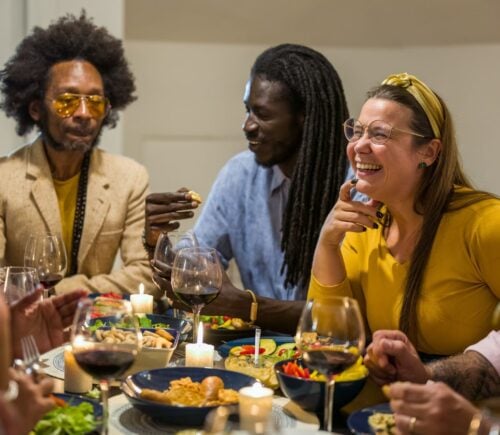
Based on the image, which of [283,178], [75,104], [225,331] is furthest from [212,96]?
[225,331]

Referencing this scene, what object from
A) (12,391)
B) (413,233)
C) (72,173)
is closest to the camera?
(12,391)

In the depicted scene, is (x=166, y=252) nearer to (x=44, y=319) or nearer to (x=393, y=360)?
(x=44, y=319)

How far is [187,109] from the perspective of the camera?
454cm

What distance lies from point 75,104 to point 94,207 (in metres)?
0.39

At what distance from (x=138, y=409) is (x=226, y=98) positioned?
9.92 feet

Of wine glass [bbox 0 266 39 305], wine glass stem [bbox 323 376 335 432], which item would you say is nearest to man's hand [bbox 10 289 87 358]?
wine glass [bbox 0 266 39 305]

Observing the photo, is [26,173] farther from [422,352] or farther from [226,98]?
[422,352]

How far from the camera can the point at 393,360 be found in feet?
6.11

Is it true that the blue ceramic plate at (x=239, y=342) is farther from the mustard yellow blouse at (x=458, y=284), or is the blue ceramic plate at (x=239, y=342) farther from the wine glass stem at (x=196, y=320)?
the mustard yellow blouse at (x=458, y=284)

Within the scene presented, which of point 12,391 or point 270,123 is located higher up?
point 270,123

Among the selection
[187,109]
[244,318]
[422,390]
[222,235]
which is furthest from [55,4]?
[422,390]

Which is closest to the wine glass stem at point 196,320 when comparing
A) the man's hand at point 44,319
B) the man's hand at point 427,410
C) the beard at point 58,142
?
the man's hand at point 44,319

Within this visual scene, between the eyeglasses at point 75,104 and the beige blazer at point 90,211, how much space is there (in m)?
0.17

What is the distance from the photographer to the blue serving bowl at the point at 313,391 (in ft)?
5.46
